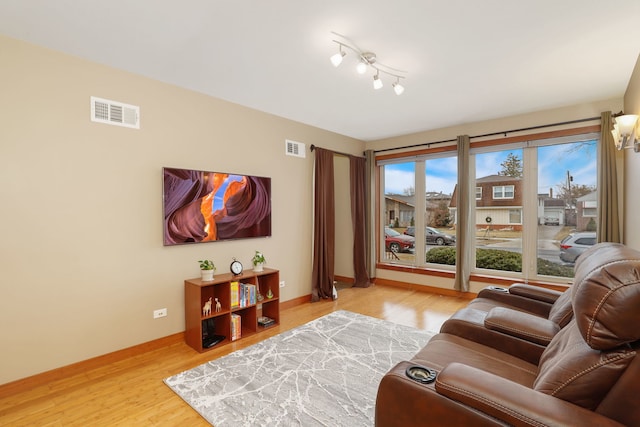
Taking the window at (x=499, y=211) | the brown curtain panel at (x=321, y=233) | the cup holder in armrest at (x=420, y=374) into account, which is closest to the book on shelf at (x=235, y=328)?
the brown curtain panel at (x=321, y=233)

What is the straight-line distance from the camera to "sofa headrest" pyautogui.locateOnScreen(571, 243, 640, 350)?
1062 mm

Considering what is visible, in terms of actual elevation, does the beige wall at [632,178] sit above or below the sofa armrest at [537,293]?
above

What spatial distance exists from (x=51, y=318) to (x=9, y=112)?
1622 millimetres

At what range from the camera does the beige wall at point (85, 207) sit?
2355 mm

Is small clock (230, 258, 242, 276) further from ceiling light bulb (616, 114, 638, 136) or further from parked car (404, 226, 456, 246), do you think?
ceiling light bulb (616, 114, 638, 136)

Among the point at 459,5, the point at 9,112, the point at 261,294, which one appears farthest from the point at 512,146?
the point at 9,112

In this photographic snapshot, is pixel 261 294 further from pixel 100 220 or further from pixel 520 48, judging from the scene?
pixel 520 48

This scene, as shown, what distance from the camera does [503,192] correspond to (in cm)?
453

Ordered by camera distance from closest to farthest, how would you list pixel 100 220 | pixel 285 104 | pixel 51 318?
pixel 51 318, pixel 100 220, pixel 285 104

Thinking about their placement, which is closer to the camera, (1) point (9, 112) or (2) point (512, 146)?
(1) point (9, 112)

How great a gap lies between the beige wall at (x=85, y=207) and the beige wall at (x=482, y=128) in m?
3.10

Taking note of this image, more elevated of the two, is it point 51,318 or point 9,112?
point 9,112

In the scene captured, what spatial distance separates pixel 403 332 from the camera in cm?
343

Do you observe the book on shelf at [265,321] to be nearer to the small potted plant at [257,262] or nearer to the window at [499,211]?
the small potted plant at [257,262]
